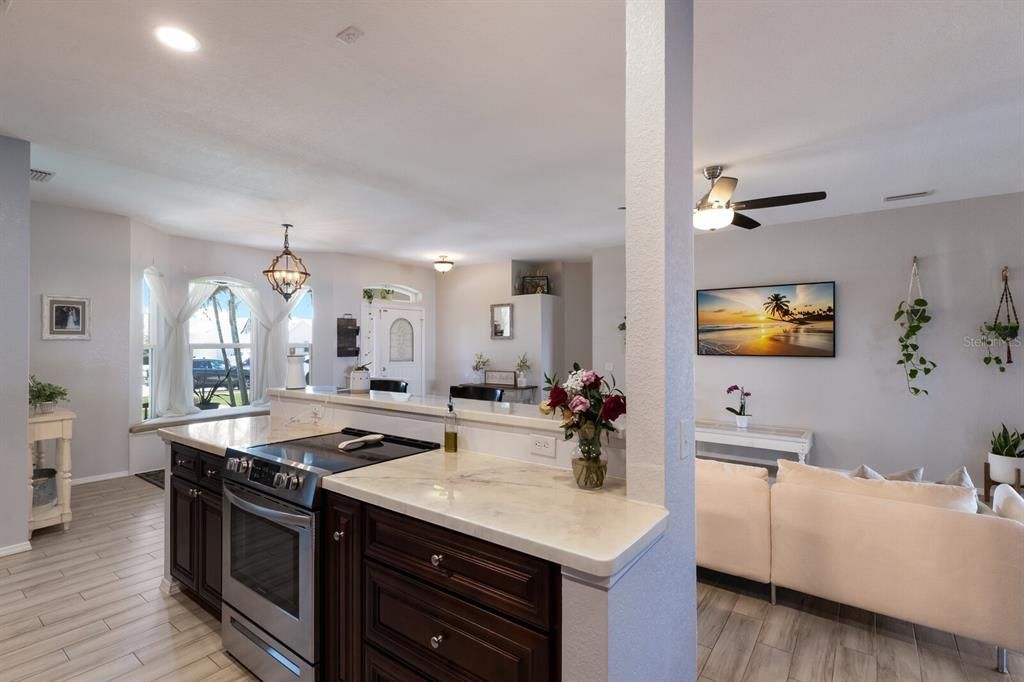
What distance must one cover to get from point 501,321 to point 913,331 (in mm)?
5188

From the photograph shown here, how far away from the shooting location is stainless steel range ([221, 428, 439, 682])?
1.91 metres

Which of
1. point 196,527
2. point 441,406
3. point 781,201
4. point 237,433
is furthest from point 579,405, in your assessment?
point 781,201

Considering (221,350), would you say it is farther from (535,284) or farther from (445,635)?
(445,635)

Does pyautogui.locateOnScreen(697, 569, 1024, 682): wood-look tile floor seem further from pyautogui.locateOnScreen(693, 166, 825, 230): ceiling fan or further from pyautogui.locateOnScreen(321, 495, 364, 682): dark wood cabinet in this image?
Answer: pyautogui.locateOnScreen(693, 166, 825, 230): ceiling fan

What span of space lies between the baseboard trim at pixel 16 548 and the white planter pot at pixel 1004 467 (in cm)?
753

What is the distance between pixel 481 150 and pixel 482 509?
8.43 ft

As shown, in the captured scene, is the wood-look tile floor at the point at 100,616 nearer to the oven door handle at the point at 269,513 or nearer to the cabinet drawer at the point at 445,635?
the oven door handle at the point at 269,513

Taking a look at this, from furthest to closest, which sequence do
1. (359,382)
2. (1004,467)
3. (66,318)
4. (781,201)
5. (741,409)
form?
(741,409) < (66,318) < (1004,467) < (781,201) < (359,382)

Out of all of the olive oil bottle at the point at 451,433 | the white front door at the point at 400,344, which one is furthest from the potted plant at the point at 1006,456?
the white front door at the point at 400,344

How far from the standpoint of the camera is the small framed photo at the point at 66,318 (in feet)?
15.2

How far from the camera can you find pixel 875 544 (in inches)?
95.8

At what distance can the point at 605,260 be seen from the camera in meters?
6.55

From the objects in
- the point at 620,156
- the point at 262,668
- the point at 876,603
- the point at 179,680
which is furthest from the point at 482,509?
the point at 620,156

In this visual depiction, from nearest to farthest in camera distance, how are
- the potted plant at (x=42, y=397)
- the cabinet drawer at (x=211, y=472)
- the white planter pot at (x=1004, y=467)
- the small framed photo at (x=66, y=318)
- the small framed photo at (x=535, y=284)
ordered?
the cabinet drawer at (x=211, y=472) → the potted plant at (x=42, y=397) → the white planter pot at (x=1004, y=467) → the small framed photo at (x=66, y=318) → the small framed photo at (x=535, y=284)
